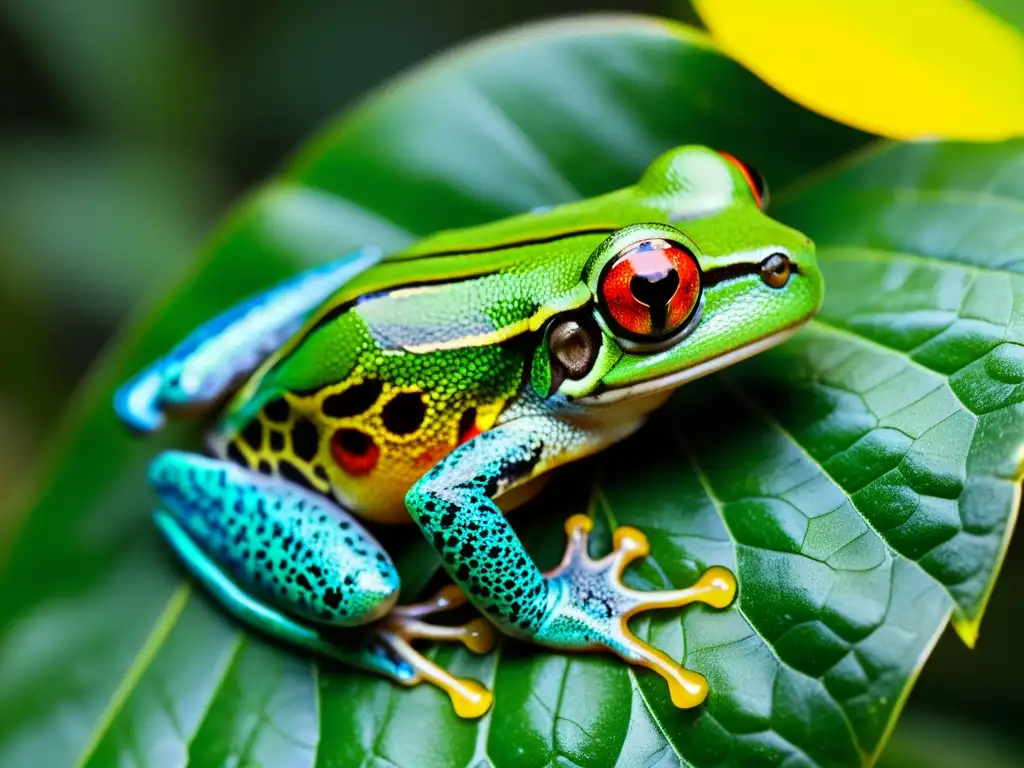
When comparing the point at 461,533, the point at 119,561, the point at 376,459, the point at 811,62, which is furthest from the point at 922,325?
the point at 119,561

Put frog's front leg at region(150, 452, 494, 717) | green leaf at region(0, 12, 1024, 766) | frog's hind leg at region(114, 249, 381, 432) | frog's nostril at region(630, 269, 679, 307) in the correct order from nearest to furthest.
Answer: green leaf at region(0, 12, 1024, 766) → frog's nostril at region(630, 269, 679, 307) → frog's front leg at region(150, 452, 494, 717) → frog's hind leg at region(114, 249, 381, 432)

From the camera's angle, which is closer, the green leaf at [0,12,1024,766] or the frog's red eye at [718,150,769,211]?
the green leaf at [0,12,1024,766]

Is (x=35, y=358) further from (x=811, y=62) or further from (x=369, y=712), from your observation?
(x=811, y=62)

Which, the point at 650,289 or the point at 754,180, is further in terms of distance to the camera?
the point at 754,180

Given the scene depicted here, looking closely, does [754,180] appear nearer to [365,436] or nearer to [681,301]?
[681,301]

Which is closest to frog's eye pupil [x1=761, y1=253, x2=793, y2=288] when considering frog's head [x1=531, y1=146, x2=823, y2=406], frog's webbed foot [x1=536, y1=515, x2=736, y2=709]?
frog's head [x1=531, y1=146, x2=823, y2=406]

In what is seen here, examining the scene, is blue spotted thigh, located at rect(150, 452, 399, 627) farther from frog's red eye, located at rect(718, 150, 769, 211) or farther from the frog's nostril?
frog's red eye, located at rect(718, 150, 769, 211)

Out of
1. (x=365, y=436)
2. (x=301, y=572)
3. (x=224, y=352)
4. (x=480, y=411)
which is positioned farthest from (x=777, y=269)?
(x=224, y=352)
